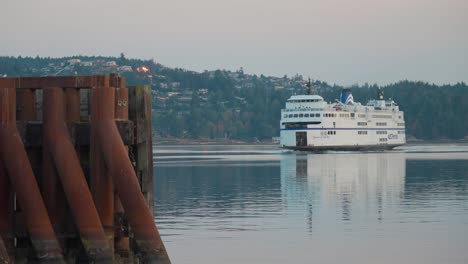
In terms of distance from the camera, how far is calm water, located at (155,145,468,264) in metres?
25.1

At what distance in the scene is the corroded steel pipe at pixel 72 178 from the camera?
1434cm

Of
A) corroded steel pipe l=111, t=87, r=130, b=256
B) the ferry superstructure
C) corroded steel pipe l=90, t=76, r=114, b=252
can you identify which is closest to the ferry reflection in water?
corroded steel pipe l=111, t=87, r=130, b=256

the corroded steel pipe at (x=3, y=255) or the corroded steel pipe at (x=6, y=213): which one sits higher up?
the corroded steel pipe at (x=6, y=213)

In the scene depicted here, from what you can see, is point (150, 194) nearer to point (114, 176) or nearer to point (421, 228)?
point (114, 176)

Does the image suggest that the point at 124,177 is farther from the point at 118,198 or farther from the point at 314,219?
the point at 314,219

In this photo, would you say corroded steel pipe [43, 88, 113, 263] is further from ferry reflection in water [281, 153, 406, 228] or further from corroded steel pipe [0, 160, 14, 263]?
ferry reflection in water [281, 153, 406, 228]

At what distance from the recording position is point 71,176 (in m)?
14.4

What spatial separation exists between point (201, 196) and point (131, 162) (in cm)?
3021

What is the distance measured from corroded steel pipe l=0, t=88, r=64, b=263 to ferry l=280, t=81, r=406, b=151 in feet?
344

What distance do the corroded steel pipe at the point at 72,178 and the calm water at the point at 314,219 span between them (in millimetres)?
9296

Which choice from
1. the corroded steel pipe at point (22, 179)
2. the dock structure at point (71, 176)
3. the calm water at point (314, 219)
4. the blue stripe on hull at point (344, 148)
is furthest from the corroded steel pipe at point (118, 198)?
the blue stripe on hull at point (344, 148)

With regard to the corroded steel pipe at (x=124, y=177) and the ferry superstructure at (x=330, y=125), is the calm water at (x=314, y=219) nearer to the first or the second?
the corroded steel pipe at (x=124, y=177)

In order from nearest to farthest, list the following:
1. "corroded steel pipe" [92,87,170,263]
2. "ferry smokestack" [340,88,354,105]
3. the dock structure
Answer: "corroded steel pipe" [92,87,170,263]
the dock structure
"ferry smokestack" [340,88,354,105]

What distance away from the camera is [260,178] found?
6234 cm
